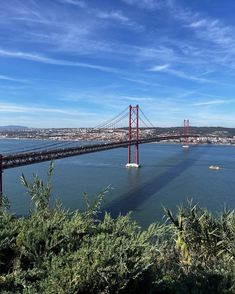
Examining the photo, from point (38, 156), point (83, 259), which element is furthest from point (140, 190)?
point (83, 259)

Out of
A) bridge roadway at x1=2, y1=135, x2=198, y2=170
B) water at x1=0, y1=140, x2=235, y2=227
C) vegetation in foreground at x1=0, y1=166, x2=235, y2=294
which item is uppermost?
vegetation in foreground at x1=0, y1=166, x2=235, y2=294

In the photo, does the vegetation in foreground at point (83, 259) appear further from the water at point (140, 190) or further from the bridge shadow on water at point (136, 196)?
the water at point (140, 190)

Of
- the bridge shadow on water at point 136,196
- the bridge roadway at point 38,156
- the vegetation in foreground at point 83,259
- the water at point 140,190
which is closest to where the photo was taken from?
the vegetation in foreground at point 83,259

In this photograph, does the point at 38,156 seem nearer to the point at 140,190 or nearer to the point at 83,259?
the point at 140,190

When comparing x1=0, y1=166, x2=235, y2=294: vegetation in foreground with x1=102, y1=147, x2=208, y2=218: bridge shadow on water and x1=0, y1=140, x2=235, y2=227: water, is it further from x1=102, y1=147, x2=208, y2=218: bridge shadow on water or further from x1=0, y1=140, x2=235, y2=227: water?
x1=0, y1=140, x2=235, y2=227: water

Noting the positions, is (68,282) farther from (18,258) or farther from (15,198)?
(15,198)

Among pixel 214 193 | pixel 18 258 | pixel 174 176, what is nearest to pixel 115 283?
pixel 18 258

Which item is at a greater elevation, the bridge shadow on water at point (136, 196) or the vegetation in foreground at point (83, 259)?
the vegetation in foreground at point (83, 259)

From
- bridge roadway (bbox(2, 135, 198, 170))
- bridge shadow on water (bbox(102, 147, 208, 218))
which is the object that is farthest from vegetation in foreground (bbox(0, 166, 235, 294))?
bridge shadow on water (bbox(102, 147, 208, 218))

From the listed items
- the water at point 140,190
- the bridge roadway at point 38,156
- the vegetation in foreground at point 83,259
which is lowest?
the water at point 140,190

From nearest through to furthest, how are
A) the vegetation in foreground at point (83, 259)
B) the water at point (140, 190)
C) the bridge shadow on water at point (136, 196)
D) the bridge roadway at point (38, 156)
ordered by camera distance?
the vegetation in foreground at point (83, 259) → the bridge shadow on water at point (136, 196) → the water at point (140, 190) → the bridge roadway at point (38, 156)

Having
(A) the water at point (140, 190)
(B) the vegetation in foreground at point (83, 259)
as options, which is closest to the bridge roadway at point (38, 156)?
(A) the water at point (140, 190)

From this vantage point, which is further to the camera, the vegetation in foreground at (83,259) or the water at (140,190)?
the water at (140,190)
